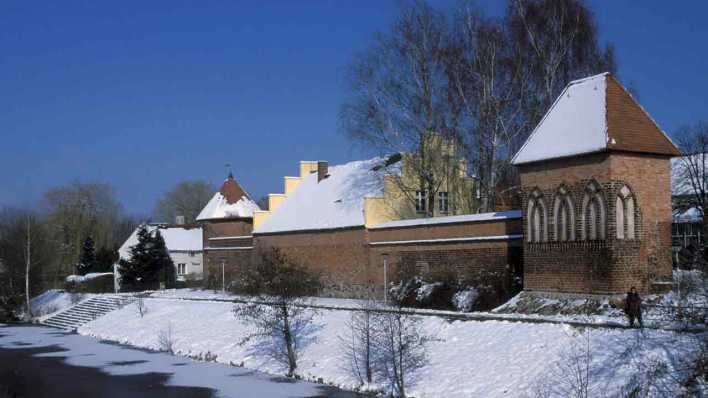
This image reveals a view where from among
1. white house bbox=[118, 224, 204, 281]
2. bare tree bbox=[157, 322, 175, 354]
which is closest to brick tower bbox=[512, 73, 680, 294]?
bare tree bbox=[157, 322, 175, 354]

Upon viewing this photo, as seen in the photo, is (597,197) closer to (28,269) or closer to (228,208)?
(228,208)

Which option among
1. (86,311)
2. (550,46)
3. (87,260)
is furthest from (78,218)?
(550,46)

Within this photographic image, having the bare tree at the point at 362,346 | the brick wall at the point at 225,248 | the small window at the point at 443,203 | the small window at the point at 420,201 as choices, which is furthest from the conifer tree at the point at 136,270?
the bare tree at the point at 362,346

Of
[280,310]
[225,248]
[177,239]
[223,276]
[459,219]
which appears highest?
[459,219]

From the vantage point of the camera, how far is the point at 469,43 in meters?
33.1

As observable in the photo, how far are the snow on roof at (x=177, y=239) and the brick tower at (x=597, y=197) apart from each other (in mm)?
40648

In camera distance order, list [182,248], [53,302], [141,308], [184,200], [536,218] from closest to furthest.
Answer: [536,218] → [141,308] → [53,302] → [182,248] → [184,200]

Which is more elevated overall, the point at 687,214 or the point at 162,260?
the point at 687,214

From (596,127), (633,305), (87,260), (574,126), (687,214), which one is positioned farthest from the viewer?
(87,260)

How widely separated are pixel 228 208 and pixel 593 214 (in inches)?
1146

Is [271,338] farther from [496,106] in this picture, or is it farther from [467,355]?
[496,106]

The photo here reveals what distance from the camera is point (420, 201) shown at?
3581 centimetres

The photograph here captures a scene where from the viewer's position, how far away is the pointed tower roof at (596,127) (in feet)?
70.7

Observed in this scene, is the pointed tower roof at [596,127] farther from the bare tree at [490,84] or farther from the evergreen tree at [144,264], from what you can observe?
the evergreen tree at [144,264]
